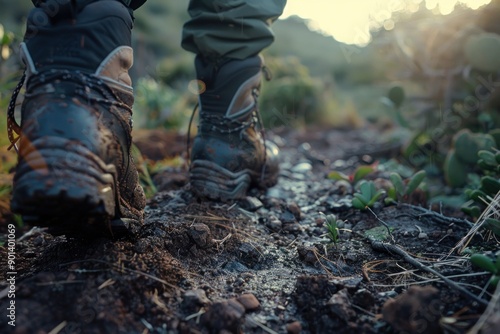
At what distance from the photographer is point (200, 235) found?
1.53 m

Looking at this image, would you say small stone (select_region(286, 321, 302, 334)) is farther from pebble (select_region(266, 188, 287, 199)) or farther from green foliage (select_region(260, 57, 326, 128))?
green foliage (select_region(260, 57, 326, 128))

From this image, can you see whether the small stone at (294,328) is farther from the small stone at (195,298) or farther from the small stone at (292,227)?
the small stone at (292,227)

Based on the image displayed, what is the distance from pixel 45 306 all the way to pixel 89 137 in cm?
44

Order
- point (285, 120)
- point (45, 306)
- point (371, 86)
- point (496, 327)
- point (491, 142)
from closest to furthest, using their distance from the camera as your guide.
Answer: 1. point (496, 327)
2. point (45, 306)
3. point (491, 142)
4. point (285, 120)
5. point (371, 86)

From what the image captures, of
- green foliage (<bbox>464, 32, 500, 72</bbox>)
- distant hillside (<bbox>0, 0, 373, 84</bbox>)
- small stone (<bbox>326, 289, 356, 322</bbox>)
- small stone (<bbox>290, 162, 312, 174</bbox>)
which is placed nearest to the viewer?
small stone (<bbox>326, 289, 356, 322</bbox>)

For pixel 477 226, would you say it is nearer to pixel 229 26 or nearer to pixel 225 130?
pixel 225 130

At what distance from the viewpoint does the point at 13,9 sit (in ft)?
53.7

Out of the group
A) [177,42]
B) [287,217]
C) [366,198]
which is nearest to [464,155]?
[366,198]

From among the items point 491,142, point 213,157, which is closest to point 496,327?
point 213,157

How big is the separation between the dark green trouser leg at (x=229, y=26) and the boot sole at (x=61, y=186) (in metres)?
1.02

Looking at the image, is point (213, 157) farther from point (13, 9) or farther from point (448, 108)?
point (13, 9)

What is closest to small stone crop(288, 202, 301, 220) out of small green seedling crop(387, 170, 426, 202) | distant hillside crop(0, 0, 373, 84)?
small green seedling crop(387, 170, 426, 202)

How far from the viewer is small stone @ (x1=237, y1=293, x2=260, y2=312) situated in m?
1.22

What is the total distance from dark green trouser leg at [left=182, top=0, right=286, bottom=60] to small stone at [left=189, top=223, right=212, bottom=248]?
2.89ft
